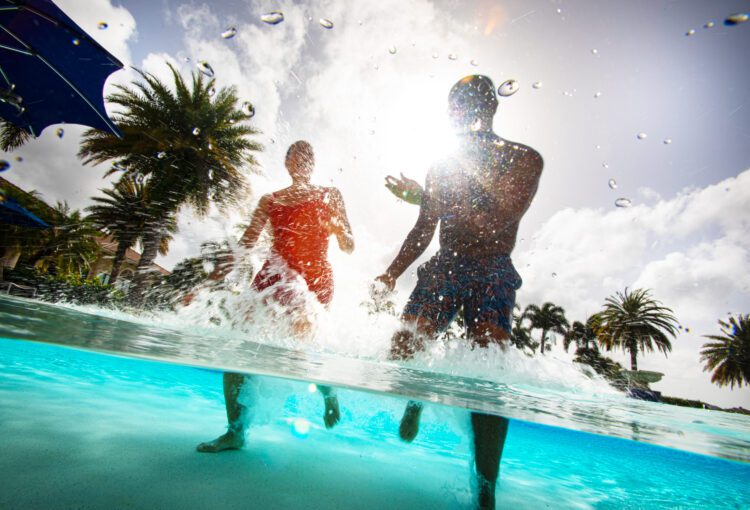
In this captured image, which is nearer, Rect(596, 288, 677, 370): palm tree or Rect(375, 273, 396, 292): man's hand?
Rect(375, 273, 396, 292): man's hand

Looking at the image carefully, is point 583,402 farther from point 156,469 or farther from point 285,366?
point 156,469

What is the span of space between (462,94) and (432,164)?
739 millimetres

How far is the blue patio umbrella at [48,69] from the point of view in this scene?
4352 mm

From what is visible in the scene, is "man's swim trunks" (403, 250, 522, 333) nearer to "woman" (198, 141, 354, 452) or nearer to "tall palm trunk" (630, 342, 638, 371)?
"woman" (198, 141, 354, 452)

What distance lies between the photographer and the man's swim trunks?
2.53m

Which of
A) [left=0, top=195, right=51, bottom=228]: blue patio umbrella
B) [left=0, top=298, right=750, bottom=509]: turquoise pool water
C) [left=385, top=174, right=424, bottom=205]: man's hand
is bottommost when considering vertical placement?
[left=0, top=298, right=750, bottom=509]: turquoise pool water

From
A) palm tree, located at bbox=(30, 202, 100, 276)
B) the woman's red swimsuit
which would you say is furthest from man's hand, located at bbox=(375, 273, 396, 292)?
palm tree, located at bbox=(30, 202, 100, 276)

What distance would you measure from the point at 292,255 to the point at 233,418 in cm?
194

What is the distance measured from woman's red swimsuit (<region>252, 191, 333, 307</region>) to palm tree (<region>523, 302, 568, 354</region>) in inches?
1790

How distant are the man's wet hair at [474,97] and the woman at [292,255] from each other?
175 cm

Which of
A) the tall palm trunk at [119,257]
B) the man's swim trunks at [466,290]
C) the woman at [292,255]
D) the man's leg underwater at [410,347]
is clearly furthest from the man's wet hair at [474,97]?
the tall palm trunk at [119,257]

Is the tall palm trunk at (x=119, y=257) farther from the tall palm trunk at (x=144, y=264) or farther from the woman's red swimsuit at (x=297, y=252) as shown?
the woman's red swimsuit at (x=297, y=252)

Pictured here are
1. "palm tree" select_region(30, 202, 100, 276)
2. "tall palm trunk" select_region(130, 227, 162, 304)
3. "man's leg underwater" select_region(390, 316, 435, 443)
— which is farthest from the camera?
"palm tree" select_region(30, 202, 100, 276)

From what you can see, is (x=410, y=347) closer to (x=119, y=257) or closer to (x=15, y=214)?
(x=15, y=214)
